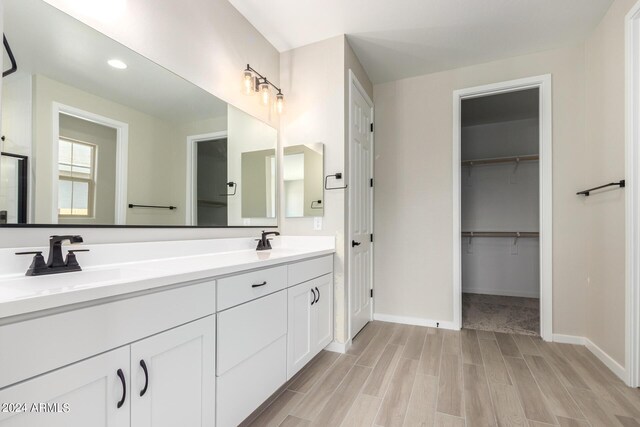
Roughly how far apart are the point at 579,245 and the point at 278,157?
2.69 m

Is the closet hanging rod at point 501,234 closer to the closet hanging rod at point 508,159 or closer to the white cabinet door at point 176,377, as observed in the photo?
the closet hanging rod at point 508,159

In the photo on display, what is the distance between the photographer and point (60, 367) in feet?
2.52

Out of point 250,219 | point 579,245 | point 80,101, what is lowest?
point 579,245

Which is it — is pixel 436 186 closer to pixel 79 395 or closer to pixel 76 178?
pixel 76 178

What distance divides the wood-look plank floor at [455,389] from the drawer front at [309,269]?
67 centimetres

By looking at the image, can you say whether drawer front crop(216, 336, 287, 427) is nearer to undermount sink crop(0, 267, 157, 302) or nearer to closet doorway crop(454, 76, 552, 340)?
undermount sink crop(0, 267, 157, 302)

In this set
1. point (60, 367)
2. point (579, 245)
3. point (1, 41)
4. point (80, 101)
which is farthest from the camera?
point (579, 245)

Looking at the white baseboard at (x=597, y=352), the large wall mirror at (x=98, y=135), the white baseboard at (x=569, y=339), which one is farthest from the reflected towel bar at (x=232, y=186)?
the white baseboard at (x=569, y=339)

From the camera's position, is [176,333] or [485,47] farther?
[485,47]

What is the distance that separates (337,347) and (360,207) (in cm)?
124

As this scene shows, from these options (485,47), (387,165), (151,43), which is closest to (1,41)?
(151,43)

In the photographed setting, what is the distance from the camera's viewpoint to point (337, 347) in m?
2.40

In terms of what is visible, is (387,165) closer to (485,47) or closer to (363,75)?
(363,75)

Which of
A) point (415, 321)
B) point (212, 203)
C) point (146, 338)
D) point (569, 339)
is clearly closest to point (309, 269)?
point (212, 203)
